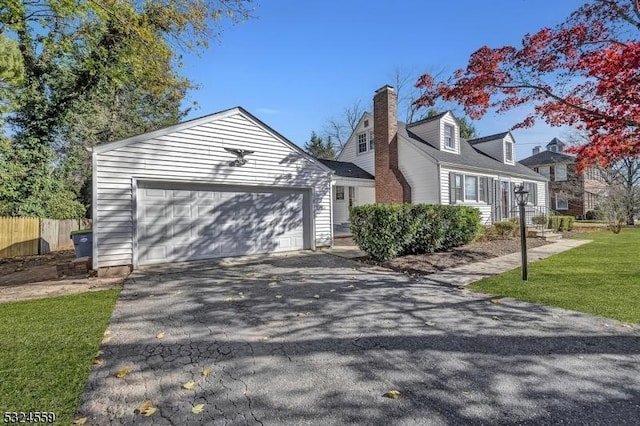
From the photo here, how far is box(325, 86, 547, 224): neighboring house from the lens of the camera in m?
14.6

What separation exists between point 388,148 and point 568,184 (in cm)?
2444

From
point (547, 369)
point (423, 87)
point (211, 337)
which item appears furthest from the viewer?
point (423, 87)

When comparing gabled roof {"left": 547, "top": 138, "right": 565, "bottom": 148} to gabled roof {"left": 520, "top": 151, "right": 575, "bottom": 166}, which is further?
gabled roof {"left": 547, "top": 138, "right": 565, "bottom": 148}

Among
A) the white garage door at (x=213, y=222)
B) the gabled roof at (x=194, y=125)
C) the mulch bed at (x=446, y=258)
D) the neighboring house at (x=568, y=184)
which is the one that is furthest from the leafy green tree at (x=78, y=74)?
the neighboring house at (x=568, y=184)

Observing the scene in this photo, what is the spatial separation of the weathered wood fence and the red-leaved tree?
1589cm

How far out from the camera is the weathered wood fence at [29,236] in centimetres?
1216

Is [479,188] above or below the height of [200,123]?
below

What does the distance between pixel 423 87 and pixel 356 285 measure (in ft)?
21.7

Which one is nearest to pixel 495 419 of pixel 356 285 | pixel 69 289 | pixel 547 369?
pixel 547 369

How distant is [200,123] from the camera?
8906 mm

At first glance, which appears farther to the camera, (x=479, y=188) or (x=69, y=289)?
(x=479, y=188)

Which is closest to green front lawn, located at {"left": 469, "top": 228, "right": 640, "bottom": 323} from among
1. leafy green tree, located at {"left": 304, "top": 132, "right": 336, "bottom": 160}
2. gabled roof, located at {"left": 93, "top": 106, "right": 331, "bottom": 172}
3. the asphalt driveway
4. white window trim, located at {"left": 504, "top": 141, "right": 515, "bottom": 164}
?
the asphalt driveway

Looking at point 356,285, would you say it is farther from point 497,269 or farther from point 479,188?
point 479,188

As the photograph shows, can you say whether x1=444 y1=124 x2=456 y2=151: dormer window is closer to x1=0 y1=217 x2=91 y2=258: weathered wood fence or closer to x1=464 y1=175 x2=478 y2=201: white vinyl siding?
x1=464 y1=175 x2=478 y2=201: white vinyl siding
